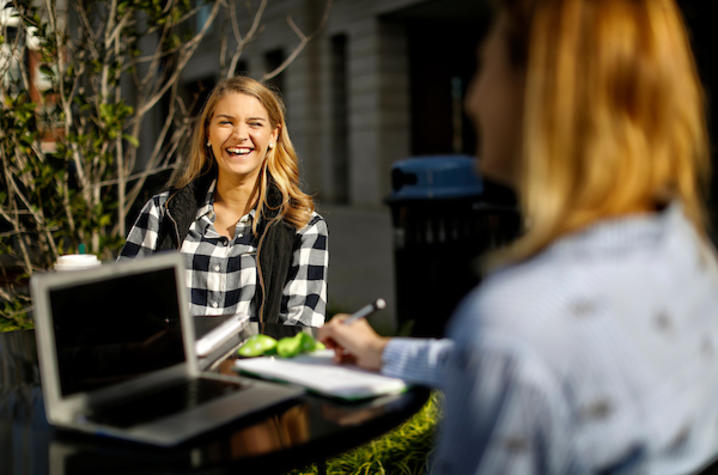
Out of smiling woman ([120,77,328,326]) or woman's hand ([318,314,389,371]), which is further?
smiling woman ([120,77,328,326])

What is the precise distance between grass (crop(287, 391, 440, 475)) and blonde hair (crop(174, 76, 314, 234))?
977mm

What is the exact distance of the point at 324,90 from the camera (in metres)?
17.7

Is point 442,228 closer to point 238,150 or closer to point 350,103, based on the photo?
point 238,150

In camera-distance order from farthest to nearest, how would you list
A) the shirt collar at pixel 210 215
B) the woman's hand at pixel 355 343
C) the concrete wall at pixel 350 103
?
the concrete wall at pixel 350 103 < the shirt collar at pixel 210 215 < the woman's hand at pixel 355 343

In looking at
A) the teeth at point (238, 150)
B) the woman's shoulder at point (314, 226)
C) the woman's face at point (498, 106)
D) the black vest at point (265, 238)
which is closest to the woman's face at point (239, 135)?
the teeth at point (238, 150)

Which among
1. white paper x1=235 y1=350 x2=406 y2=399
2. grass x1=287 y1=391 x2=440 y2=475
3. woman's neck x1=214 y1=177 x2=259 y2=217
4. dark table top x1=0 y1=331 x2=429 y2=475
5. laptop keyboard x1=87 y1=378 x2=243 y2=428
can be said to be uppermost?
woman's neck x1=214 y1=177 x2=259 y2=217

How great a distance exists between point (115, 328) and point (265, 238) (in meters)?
1.39

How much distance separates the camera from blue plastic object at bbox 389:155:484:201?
15.0ft

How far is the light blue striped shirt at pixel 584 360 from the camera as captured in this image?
3.10 ft

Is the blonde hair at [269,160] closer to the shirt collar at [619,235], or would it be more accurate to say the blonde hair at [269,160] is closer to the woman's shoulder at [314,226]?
the woman's shoulder at [314,226]

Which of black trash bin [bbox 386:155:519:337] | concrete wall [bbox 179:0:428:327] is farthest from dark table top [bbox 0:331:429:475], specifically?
concrete wall [bbox 179:0:428:327]

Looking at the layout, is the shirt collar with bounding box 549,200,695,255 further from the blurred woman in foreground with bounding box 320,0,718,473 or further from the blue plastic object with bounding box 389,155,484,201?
the blue plastic object with bounding box 389,155,484,201

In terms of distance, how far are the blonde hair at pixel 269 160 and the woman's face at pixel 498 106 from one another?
1864mm

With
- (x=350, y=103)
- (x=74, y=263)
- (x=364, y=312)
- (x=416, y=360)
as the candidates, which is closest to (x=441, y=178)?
(x=74, y=263)
